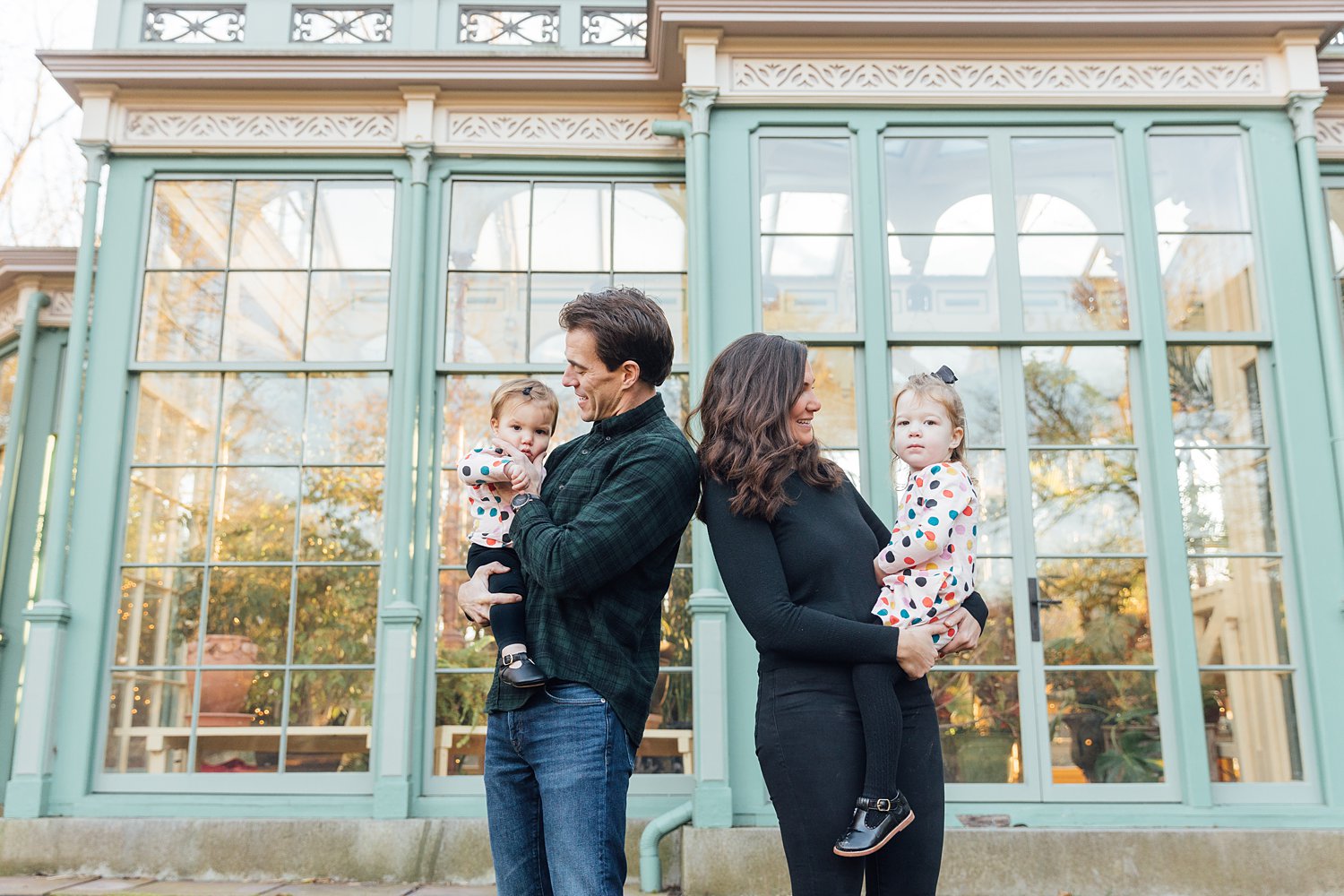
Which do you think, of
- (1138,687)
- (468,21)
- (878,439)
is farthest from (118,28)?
(1138,687)

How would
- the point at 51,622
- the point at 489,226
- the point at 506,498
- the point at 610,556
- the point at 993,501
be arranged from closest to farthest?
the point at 610,556
the point at 506,498
the point at 51,622
the point at 993,501
the point at 489,226

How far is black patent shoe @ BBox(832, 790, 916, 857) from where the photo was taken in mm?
1851

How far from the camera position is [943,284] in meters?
5.42

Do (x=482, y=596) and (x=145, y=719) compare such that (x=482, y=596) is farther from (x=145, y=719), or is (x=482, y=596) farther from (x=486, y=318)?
(x=145, y=719)

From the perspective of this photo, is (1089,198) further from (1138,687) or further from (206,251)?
(206,251)

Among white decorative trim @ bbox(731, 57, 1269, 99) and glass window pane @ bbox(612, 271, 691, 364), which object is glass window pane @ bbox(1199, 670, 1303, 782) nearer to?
white decorative trim @ bbox(731, 57, 1269, 99)

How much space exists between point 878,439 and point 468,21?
314 cm

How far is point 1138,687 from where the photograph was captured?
504 cm

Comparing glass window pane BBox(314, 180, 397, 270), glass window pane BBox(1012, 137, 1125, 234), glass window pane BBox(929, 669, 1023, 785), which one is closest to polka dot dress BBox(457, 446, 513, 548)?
glass window pane BBox(929, 669, 1023, 785)

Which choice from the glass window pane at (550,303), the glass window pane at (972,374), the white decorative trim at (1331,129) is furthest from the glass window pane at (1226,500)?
the glass window pane at (550,303)

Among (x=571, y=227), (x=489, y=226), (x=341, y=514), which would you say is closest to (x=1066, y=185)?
(x=571, y=227)

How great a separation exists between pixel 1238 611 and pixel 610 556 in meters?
4.31

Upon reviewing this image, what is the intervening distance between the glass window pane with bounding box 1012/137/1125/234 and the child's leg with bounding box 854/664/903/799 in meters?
4.05

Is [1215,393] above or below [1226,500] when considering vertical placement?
above
